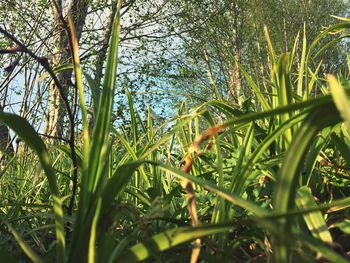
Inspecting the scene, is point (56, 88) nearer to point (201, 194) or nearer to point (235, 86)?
point (201, 194)

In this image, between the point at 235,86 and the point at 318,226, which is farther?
the point at 235,86

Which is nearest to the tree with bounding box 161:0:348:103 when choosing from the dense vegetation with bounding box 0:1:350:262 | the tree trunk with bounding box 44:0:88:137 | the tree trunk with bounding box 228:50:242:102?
the tree trunk with bounding box 228:50:242:102

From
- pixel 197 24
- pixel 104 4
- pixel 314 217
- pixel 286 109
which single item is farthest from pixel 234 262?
pixel 197 24

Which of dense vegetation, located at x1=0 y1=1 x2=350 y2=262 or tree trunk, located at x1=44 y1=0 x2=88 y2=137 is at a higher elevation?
tree trunk, located at x1=44 y1=0 x2=88 y2=137

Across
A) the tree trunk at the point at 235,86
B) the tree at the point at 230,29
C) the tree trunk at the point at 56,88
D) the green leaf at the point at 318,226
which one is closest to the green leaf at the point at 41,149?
the tree trunk at the point at 56,88

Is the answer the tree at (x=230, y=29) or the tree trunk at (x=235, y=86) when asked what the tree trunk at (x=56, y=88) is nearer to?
the tree trunk at (x=235, y=86)

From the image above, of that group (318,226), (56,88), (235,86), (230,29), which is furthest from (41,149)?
(230,29)

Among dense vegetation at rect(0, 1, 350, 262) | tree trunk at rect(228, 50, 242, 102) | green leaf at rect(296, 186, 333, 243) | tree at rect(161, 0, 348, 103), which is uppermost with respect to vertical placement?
tree at rect(161, 0, 348, 103)

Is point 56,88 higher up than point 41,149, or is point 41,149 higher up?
point 56,88

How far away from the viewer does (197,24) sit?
463 inches

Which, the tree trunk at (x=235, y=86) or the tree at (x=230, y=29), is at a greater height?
the tree at (x=230, y=29)

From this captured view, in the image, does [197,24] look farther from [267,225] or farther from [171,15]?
[267,225]

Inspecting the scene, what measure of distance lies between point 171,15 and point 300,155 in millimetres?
10656

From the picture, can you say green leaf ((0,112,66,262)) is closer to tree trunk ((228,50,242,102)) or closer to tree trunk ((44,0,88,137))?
tree trunk ((44,0,88,137))
